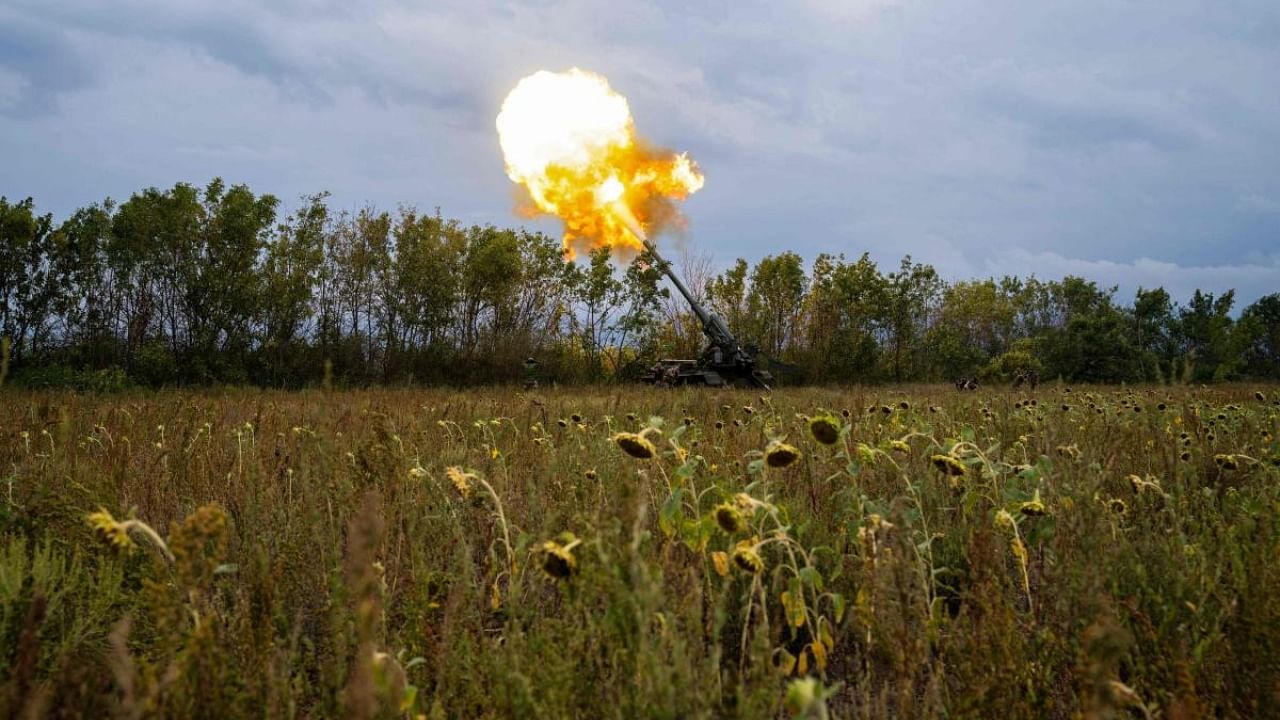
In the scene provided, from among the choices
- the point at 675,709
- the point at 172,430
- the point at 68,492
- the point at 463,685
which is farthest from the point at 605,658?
the point at 172,430

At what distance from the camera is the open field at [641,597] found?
146cm

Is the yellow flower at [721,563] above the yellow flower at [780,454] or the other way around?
the other way around

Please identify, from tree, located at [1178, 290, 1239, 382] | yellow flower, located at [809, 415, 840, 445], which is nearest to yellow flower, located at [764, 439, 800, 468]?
yellow flower, located at [809, 415, 840, 445]

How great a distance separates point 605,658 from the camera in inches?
79.5

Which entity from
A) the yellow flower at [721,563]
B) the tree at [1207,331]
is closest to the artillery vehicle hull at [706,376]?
the yellow flower at [721,563]

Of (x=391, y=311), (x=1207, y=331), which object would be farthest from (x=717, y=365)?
(x=1207, y=331)

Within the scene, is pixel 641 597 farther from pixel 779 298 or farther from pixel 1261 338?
pixel 1261 338

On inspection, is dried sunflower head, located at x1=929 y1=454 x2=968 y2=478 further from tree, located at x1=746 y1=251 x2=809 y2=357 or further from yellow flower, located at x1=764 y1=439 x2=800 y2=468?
tree, located at x1=746 y1=251 x2=809 y2=357

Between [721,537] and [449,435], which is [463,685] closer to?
[721,537]

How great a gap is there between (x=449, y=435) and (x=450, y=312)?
18.7 m

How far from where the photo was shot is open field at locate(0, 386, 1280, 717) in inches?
57.4

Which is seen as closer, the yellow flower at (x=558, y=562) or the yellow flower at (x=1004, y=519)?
the yellow flower at (x=558, y=562)

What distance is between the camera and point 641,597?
52.6 inches

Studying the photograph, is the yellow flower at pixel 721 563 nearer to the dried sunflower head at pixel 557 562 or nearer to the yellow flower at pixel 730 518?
the yellow flower at pixel 730 518
